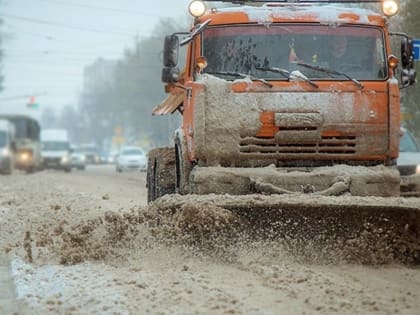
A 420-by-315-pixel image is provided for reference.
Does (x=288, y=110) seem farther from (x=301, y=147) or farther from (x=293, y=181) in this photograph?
(x=293, y=181)

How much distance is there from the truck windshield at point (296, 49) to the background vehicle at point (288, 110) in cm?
1

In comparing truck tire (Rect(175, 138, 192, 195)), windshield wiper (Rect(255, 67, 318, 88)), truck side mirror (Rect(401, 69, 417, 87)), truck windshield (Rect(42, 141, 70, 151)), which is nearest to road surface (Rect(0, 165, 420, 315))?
truck tire (Rect(175, 138, 192, 195))

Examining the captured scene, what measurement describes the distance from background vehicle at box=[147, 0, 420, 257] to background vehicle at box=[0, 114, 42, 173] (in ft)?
124

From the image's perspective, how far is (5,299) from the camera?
659 centimetres

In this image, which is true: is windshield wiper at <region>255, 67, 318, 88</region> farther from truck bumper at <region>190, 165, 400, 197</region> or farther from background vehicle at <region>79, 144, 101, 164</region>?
background vehicle at <region>79, 144, 101, 164</region>

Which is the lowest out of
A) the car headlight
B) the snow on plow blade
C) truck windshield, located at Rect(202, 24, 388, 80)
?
the car headlight

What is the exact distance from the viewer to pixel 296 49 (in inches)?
372

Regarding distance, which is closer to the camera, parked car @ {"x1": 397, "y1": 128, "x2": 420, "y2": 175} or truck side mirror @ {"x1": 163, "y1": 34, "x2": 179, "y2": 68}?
truck side mirror @ {"x1": 163, "y1": 34, "x2": 179, "y2": 68}

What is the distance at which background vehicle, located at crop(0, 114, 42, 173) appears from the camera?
154 ft

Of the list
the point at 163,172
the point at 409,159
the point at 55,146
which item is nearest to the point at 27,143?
the point at 55,146

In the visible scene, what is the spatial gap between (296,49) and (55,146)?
43.6 m

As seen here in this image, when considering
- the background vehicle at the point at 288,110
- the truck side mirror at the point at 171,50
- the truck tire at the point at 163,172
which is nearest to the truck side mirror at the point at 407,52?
the background vehicle at the point at 288,110

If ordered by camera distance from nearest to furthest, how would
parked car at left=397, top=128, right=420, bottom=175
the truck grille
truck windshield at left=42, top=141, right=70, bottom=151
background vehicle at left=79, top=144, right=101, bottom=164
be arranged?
the truck grille < parked car at left=397, top=128, right=420, bottom=175 < truck windshield at left=42, top=141, right=70, bottom=151 < background vehicle at left=79, top=144, right=101, bottom=164

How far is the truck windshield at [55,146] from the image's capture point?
51.8m
